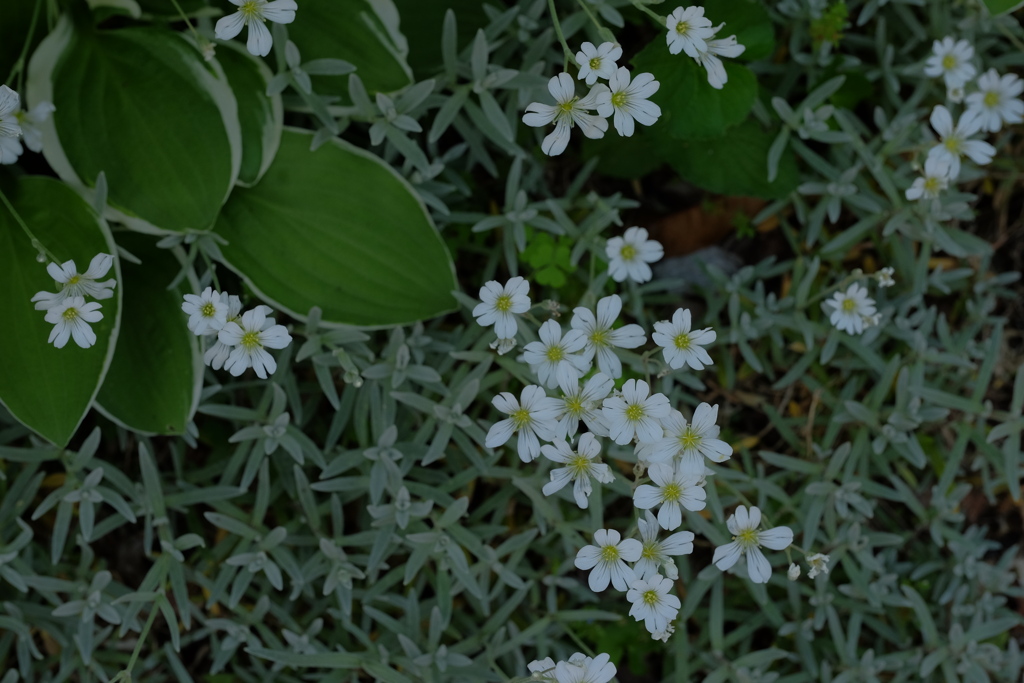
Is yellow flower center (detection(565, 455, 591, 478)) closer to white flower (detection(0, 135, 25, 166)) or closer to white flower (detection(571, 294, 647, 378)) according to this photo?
white flower (detection(571, 294, 647, 378))

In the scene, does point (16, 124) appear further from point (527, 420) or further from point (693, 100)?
point (693, 100)

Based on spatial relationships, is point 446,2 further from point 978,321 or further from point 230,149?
point 978,321

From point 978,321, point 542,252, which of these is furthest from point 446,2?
point 978,321

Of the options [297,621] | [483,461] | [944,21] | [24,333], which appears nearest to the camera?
[24,333]

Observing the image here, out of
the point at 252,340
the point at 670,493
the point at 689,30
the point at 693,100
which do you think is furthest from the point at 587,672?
the point at 693,100

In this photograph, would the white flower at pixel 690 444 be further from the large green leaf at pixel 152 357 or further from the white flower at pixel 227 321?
the large green leaf at pixel 152 357

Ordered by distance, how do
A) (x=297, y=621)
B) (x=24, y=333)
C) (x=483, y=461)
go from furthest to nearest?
1. (x=297, y=621)
2. (x=483, y=461)
3. (x=24, y=333)

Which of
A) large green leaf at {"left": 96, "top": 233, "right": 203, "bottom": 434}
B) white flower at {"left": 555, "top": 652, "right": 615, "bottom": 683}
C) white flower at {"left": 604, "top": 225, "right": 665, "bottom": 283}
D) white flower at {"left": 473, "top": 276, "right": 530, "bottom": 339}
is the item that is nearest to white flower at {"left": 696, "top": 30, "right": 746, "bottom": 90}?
white flower at {"left": 604, "top": 225, "right": 665, "bottom": 283}
